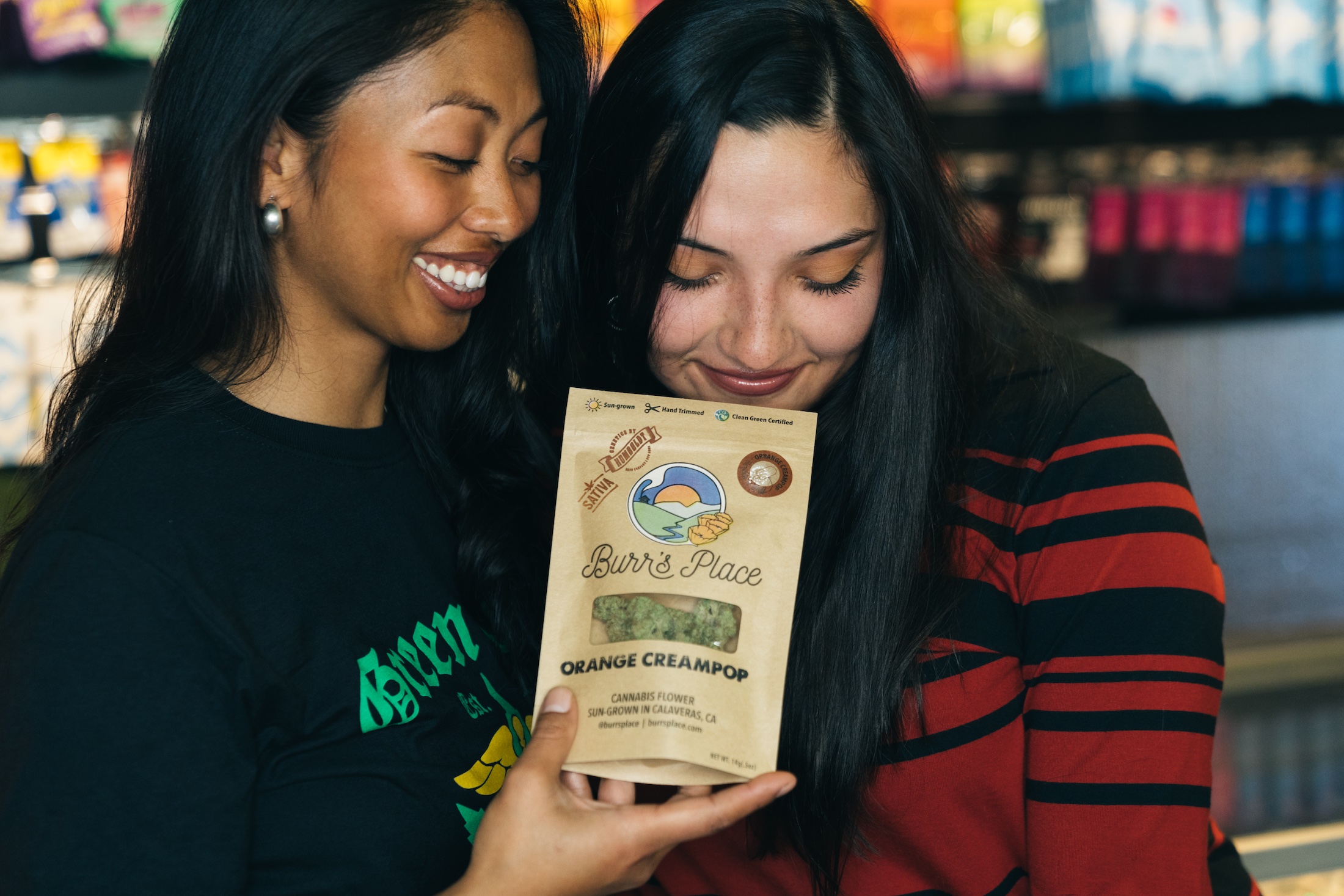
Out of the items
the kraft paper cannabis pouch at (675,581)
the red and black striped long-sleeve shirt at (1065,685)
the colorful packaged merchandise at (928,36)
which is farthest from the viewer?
the colorful packaged merchandise at (928,36)

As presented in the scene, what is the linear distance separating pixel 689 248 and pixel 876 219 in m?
0.21

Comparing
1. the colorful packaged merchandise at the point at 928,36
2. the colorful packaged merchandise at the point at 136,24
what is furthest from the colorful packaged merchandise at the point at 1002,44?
the colorful packaged merchandise at the point at 136,24

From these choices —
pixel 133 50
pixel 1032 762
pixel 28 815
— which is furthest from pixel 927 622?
pixel 133 50

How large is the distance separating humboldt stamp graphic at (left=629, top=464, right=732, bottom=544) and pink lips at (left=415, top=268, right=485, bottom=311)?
12.6 inches

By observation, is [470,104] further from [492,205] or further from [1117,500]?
[1117,500]

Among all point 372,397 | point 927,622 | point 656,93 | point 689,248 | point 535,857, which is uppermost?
point 656,93

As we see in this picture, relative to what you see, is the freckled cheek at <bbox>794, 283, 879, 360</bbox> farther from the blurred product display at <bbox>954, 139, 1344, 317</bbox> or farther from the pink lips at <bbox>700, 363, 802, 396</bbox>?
the blurred product display at <bbox>954, 139, 1344, 317</bbox>

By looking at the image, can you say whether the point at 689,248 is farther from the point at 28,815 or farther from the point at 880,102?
the point at 28,815

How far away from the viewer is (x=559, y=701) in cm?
110

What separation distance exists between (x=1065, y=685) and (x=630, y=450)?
521 mm

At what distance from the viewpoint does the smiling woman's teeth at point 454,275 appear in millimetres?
1273

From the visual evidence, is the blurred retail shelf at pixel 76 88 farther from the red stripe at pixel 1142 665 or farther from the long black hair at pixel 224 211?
the red stripe at pixel 1142 665

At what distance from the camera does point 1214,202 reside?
3568 millimetres

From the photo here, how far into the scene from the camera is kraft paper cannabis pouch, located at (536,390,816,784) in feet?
3.54
